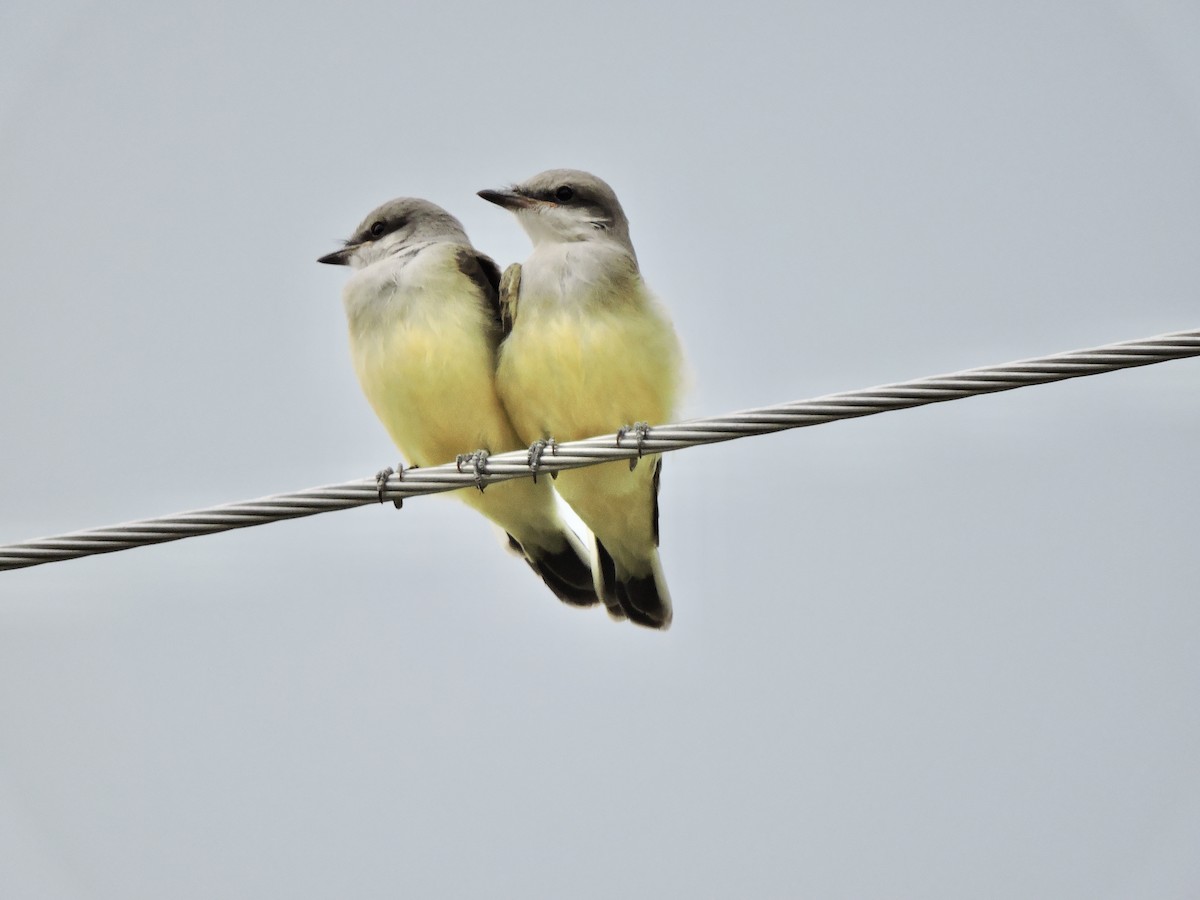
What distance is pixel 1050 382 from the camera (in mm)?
5188

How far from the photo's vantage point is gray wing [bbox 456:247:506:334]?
8211mm

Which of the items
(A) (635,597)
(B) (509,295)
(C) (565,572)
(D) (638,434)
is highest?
(B) (509,295)

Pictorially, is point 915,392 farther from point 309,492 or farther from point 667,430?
point 309,492

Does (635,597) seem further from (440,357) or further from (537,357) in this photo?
(440,357)

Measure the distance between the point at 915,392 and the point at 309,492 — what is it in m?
2.33

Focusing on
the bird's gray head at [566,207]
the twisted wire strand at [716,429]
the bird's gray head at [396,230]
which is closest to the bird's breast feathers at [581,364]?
the bird's gray head at [566,207]

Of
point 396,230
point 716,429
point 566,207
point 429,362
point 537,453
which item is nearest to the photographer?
point 716,429

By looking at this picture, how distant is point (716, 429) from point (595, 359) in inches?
84.1

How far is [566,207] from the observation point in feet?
28.0

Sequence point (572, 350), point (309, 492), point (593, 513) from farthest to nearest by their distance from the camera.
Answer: point (593, 513) → point (572, 350) → point (309, 492)

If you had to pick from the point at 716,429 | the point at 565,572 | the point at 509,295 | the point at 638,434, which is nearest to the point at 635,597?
the point at 565,572

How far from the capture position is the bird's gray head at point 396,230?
8.73m

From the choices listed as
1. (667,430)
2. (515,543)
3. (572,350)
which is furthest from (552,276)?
(667,430)

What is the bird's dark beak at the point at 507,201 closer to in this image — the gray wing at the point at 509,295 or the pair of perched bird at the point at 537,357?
the pair of perched bird at the point at 537,357
